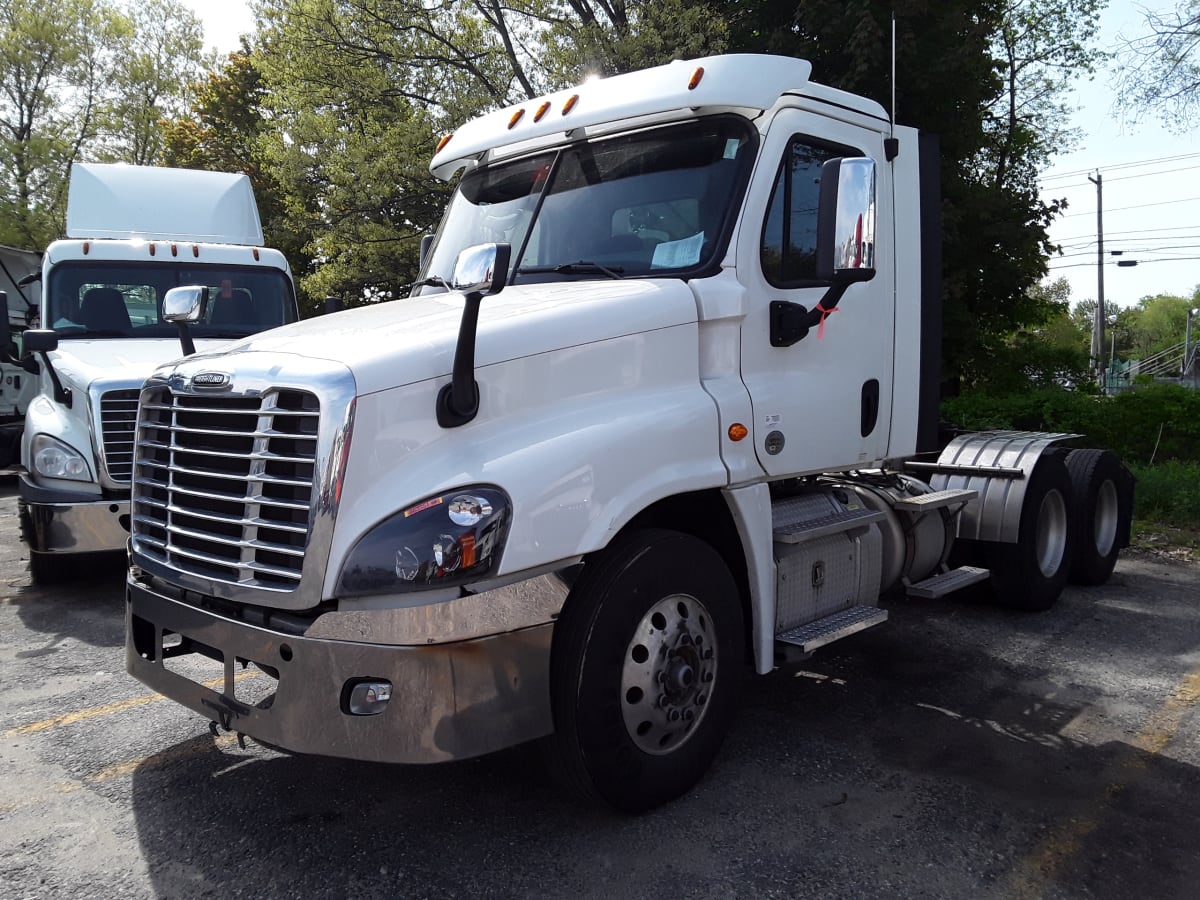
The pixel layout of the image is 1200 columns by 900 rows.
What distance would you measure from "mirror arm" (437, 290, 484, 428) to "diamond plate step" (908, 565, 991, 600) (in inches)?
130

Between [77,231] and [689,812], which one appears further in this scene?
[77,231]

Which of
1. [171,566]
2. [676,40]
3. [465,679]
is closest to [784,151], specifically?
[465,679]

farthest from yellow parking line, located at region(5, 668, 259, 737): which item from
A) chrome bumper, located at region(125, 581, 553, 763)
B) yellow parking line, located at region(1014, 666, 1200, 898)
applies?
yellow parking line, located at region(1014, 666, 1200, 898)

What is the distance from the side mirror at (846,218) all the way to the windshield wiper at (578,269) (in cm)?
84

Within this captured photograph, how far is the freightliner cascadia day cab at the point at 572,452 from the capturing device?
9.63 feet

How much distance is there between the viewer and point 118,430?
666 centimetres

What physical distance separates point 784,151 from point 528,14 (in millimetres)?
16190

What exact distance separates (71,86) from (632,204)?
37.4 m

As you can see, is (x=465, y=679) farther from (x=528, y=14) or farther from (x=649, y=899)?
(x=528, y=14)

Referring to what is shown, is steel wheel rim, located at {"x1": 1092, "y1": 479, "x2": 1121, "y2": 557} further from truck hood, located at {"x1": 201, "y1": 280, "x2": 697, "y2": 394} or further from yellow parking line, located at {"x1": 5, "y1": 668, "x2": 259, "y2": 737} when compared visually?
yellow parking line, located at {"x1": 5, "y1": 668, "x2": 259, "y2": 737}

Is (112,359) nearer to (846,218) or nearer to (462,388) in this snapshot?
(462,388)

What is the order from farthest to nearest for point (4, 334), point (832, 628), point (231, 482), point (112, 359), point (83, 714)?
point (112, 359), point (4, 334), point (83, 714), point (832, 628), point (231, 482)

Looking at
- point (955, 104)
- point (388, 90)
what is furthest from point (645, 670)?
point (388, 90)

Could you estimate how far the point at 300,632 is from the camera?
2.99 metres
